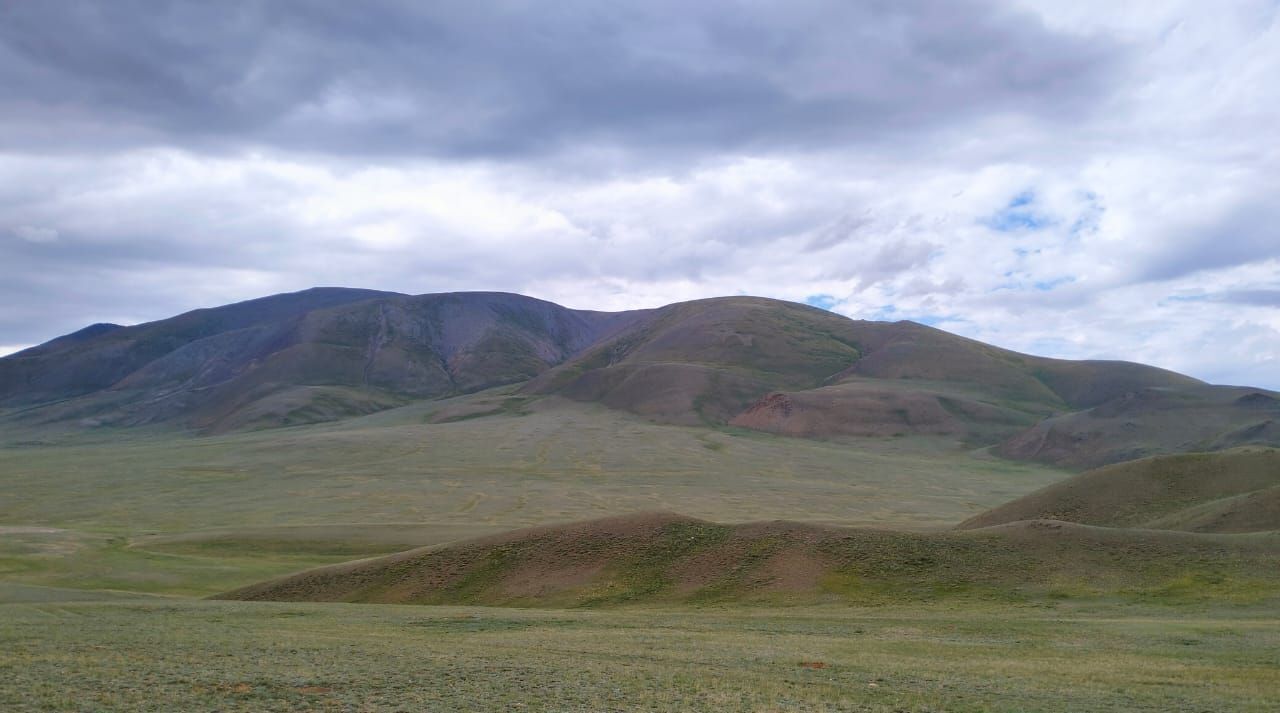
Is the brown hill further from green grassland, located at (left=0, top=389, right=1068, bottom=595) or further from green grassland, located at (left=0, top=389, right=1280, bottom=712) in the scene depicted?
green grassland, located at (left=0, top=389, right=1280, bottom=712)

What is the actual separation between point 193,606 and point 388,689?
21.5m

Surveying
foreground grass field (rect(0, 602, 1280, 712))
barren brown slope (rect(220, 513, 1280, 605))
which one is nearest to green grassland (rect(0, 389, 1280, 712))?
foreground grass field (rect(0, 602, 1280, 712))

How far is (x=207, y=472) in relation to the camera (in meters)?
139

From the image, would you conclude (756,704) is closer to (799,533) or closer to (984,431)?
(799,533)

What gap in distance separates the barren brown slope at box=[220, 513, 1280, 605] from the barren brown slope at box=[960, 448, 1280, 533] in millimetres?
15231

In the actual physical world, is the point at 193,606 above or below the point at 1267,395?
below

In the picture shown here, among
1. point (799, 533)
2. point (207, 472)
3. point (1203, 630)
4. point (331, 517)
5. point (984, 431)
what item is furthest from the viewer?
point (984, 431)

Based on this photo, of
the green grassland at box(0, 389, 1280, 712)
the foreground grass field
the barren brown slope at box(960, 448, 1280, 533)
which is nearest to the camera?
the foreground grass field

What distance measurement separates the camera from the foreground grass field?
17938 millimetres

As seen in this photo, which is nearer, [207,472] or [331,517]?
[331,517]

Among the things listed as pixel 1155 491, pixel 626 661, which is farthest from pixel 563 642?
pixel 1155 491

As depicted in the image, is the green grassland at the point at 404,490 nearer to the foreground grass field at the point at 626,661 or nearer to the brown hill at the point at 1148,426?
the brown hill at the point at 1148,426

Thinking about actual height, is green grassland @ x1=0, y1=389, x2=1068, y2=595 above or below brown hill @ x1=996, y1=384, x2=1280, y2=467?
below

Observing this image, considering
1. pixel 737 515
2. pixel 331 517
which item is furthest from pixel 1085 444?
pixel 331 517
